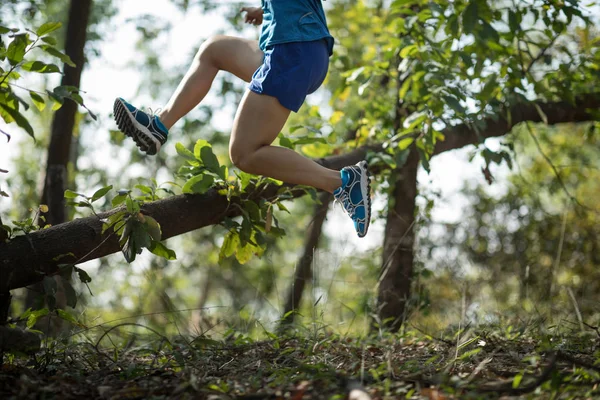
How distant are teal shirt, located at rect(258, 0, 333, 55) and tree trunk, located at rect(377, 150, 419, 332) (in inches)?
60.7

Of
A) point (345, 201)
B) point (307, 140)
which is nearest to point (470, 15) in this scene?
point (307, 140)

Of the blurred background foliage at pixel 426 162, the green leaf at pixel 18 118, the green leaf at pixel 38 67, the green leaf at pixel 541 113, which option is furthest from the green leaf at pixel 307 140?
the green leaf at pixel 541 113

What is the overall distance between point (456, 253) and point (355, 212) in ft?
15.5

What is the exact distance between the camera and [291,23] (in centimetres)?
265

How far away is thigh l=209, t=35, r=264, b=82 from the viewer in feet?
9.75

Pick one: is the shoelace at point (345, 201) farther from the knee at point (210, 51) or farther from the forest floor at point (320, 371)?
the knee at point (210, 51)

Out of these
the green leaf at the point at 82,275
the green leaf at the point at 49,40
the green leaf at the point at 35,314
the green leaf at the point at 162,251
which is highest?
the green leaf at the point at 49,40

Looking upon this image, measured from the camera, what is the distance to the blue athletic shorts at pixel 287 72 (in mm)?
2625

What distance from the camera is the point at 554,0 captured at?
3574 mm

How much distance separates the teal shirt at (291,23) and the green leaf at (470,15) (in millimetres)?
857

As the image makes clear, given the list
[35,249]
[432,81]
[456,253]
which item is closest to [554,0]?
[432,81]

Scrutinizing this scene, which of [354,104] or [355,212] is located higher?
[354,104]

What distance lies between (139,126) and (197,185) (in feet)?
1.24

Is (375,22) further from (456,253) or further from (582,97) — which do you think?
(456,253)
